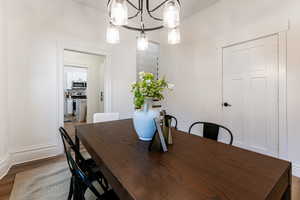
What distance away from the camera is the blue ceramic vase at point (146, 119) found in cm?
119

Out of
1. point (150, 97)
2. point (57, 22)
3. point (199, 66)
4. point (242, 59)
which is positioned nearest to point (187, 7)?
point (199, 66)

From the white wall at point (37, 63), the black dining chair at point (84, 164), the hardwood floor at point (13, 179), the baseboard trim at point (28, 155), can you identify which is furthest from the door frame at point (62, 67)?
the black dining chair at point (84, 164)

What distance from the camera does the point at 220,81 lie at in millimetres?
2854

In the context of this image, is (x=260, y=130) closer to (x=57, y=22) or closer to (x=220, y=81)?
(x=220, y=81)

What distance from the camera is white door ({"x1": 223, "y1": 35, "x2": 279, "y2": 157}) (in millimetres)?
2186

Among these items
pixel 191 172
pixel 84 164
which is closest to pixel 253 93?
pixel 191 172

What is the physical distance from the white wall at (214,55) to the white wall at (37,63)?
7.10ft

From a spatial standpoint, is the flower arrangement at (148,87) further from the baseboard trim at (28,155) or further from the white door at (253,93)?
the baseboard trim at (28,155)

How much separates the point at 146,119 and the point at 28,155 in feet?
7.99

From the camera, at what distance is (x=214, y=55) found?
2.92 m

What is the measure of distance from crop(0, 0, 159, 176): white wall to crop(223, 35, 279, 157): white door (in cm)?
284

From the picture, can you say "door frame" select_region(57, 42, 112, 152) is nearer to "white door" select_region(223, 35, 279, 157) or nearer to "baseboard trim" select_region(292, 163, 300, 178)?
"white door" select_region(223, 35, 279, 157)

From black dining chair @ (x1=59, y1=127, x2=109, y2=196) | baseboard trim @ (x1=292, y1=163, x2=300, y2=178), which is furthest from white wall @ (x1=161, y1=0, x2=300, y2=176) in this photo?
black dining chair @ (x1=59, y1=127, x2=109, y2=196)

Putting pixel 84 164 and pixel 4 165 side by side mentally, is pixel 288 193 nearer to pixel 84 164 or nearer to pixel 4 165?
pixel 84 164
